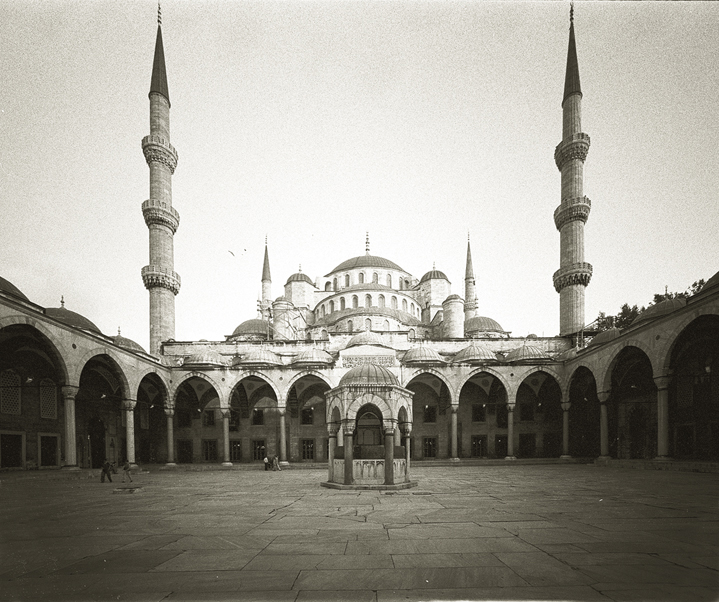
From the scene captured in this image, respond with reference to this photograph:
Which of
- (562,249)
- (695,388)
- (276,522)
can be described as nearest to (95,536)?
(276,522)

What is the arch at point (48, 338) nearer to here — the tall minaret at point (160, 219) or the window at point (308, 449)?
the tall minaret at point (160, 219)

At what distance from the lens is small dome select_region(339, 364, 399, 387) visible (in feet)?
43.6

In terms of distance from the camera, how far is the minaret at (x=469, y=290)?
176 ft

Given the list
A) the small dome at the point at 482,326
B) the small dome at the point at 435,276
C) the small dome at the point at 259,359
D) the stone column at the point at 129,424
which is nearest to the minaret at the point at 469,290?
the small dome at the point at 435,276

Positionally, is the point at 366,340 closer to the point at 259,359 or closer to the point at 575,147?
the point at 259,359

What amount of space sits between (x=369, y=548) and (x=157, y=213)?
30953 mm

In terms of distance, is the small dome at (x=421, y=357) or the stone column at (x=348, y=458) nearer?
the stone column at (x=348, y=458)

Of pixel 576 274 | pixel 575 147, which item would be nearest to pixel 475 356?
pixel 576 274

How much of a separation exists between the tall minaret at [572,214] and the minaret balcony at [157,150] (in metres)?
26.8

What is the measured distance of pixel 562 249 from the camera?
33062mm

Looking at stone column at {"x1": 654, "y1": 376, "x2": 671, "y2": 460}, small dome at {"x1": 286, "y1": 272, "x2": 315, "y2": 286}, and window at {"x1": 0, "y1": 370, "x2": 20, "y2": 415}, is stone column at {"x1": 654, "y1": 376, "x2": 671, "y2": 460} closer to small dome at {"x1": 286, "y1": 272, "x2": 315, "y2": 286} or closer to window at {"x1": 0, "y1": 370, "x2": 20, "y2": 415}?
window at {"x1": 0, "y1": 370, "x2": 20, "y2": 415}

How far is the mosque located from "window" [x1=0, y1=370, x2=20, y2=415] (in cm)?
6

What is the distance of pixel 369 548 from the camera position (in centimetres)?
571

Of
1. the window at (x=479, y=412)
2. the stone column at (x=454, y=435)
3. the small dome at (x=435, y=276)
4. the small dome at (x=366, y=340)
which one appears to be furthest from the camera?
the small dome at (x=435, y=276)
